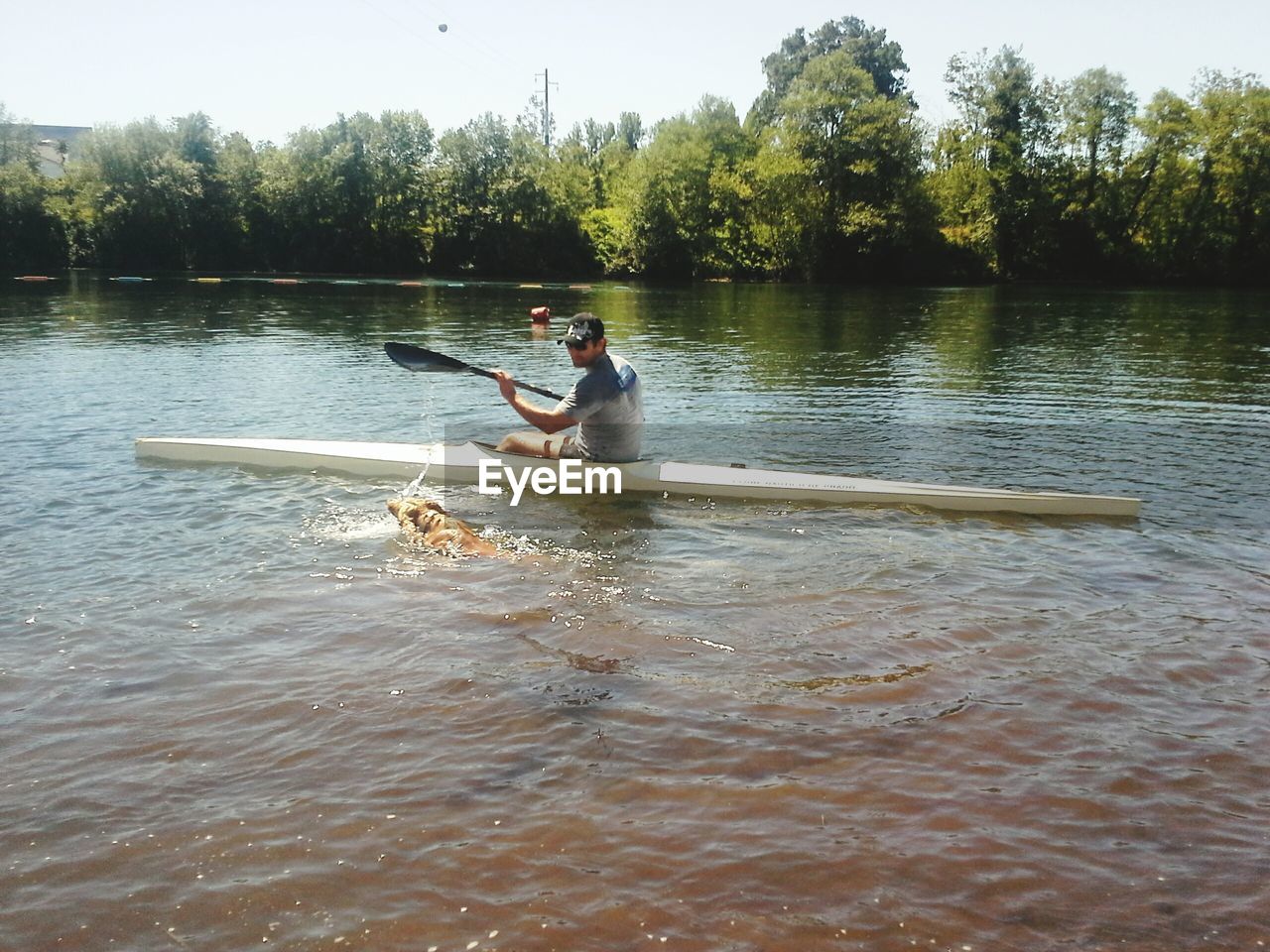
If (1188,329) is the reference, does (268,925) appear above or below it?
below

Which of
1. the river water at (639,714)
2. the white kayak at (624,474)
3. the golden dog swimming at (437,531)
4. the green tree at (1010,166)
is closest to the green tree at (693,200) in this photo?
the green tree at (1010,166)

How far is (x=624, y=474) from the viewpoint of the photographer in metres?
10.9

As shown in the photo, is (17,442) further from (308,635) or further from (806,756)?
(806,756)

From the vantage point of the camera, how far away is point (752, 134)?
6869 cm

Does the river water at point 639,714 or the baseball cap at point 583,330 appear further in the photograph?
the baseball cap at point 583,330

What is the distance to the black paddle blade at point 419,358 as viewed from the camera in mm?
11805

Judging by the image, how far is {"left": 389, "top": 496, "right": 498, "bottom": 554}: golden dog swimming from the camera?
8766 millimetres

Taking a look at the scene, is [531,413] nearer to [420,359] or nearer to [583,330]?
[583,330]

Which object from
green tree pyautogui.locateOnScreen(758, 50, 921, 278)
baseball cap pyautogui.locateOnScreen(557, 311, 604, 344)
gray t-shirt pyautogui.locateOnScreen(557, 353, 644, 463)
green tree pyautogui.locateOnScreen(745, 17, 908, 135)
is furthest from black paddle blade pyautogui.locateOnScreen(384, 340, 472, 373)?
green tree pyautogui.locateOnScreen(745, 17, 908, 135)

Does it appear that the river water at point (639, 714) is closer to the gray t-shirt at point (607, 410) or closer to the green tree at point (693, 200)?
the gray t-shirt at point (607, 410)

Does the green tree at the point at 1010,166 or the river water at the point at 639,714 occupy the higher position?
the green tree at the point at 1010,166

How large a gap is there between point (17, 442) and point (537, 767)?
11323 mm

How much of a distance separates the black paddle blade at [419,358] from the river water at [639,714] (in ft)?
5.38

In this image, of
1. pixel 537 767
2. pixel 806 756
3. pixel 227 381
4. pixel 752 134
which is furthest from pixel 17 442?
pixel 752 134
